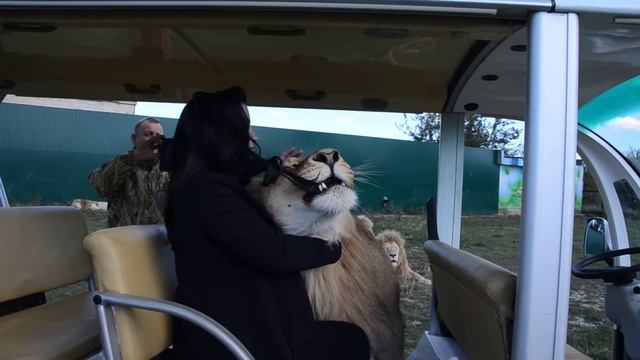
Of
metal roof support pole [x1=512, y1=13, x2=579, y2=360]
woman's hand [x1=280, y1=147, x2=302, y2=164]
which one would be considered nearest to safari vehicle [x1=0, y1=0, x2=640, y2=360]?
metal roof support pole [x1=512, y1=13, x2=579, y2=360]

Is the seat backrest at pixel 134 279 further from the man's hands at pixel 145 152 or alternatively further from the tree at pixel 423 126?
the tree at pixel 423 126

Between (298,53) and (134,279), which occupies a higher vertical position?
(298,53)

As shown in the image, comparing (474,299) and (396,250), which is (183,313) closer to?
(474,299)

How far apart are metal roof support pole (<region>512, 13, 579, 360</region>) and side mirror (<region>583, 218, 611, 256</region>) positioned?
1347mm

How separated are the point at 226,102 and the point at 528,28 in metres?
0.97

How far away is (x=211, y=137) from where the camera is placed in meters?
1.94

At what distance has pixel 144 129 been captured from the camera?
2996mm

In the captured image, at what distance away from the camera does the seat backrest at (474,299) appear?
1.53 metres

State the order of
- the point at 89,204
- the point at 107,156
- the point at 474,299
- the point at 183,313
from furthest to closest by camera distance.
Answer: the point at 107,156 < the point at 89,204 < the point at 474,299 < the point at 183,313

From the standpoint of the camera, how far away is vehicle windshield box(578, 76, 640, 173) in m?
2.72

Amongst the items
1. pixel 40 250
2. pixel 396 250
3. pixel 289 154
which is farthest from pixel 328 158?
pixel 40 250

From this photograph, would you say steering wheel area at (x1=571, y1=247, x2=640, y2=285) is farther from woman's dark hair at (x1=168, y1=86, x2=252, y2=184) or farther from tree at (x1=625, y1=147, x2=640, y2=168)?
woman's dark hair at (x1=168, y1=86, x2=252, y2=184)

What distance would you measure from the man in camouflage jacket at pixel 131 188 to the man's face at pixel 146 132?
0.03 m

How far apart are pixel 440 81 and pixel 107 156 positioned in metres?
2.18
